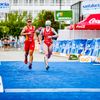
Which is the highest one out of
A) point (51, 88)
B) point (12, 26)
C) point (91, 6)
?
point (91, 6)

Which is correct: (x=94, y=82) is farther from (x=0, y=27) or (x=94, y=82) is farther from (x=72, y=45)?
(x=0, y=27)

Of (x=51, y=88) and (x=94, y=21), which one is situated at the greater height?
(x=94, y=21)

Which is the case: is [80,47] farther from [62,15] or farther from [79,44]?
[62,15]

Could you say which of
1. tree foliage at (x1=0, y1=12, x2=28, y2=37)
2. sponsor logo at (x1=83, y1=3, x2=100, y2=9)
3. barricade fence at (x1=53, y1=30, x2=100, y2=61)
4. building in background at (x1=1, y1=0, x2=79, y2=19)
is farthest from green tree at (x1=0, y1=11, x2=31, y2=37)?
sponsor logo at (x1=83, y1=3, x2=100, y2=9)

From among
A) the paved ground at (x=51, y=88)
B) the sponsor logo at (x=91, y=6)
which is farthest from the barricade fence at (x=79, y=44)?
the paved ground at (x=51, y=88)

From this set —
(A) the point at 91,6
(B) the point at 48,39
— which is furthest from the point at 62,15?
(B) the point at 48,39

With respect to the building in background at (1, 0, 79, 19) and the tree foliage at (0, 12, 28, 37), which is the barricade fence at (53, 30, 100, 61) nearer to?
the tree foliage at (0, 12, 28, 37)

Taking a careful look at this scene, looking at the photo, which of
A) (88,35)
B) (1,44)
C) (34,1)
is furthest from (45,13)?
(88,35)

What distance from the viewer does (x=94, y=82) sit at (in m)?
13.5

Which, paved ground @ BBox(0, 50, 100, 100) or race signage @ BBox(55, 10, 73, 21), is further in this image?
race signage @ BBox(55, 10, 73, 21)

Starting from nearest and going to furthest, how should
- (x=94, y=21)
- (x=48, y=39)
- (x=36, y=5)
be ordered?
(x=48, y=39), (x=94, y=21), (x=36, y=5)

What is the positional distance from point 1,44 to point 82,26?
39821 mm

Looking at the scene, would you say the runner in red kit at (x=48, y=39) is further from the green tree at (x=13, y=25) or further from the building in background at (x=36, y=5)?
the building in background at (x=36, y=5)

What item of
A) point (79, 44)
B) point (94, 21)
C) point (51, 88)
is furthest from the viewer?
point (94, 21)
